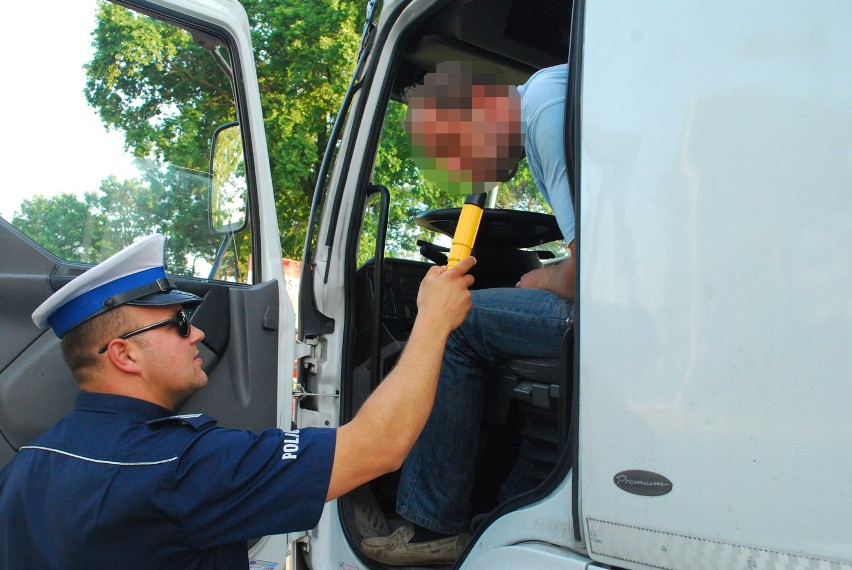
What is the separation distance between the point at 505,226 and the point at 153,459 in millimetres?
1604

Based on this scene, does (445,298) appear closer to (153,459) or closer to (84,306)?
(153,459)

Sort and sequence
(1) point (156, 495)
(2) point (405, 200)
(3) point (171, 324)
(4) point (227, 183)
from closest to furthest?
(1) point (156, 495)
(3) point (171, 324)
(4) point (227, 183)
(2) point (405, 200)

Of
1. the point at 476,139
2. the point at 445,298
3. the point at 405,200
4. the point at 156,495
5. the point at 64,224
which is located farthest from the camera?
the point at 405,200

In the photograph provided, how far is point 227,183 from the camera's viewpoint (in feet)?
7.69

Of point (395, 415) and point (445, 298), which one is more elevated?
point (445, 298)

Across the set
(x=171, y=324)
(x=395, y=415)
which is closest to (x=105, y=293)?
(x=171, y=324)

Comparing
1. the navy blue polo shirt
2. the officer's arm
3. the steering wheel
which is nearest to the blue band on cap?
the navy blue polo shirt

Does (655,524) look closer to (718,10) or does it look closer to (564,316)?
(564,316)

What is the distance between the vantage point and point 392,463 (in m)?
1.44

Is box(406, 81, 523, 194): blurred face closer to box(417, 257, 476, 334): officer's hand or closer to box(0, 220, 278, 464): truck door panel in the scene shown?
box(417, 257, 476, 334): officer's hand

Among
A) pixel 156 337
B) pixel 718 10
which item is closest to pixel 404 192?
pixel 156 337

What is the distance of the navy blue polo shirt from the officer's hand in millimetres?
335

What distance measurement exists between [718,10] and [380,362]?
5.42 ft

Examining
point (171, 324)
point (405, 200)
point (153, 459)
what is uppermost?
point (405, 200)
